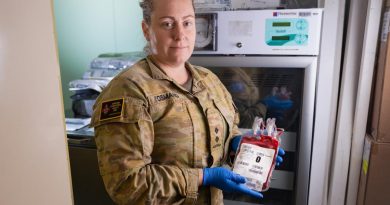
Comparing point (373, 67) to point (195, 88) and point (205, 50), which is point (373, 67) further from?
point (195, 88)

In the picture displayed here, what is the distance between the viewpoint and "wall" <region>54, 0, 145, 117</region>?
2166 millimetres

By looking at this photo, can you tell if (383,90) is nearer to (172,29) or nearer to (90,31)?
(172,29)

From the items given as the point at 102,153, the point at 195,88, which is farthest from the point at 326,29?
the point at 102,153

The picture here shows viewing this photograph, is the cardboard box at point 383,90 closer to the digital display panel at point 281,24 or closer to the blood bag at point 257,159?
the digital display panel at point 281,24

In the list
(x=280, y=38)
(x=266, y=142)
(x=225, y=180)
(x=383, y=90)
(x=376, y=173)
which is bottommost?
(x=376, y=173)

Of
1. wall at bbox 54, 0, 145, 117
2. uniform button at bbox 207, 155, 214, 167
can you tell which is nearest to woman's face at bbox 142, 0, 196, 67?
uniform button at bbox 207, 155, 214, 167

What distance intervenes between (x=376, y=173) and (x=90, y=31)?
1949 mm

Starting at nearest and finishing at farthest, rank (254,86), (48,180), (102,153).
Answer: (48,180) < (102,153) < (254,86)

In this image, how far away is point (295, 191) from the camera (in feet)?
5.24

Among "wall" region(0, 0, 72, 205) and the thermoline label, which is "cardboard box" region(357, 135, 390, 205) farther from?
"wall" region(0, 0, 72, 205)

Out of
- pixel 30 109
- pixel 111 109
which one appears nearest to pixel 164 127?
pixel 111 109

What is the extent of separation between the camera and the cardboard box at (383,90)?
4.55ft

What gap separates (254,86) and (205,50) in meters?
0.34

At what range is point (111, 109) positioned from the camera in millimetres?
951
